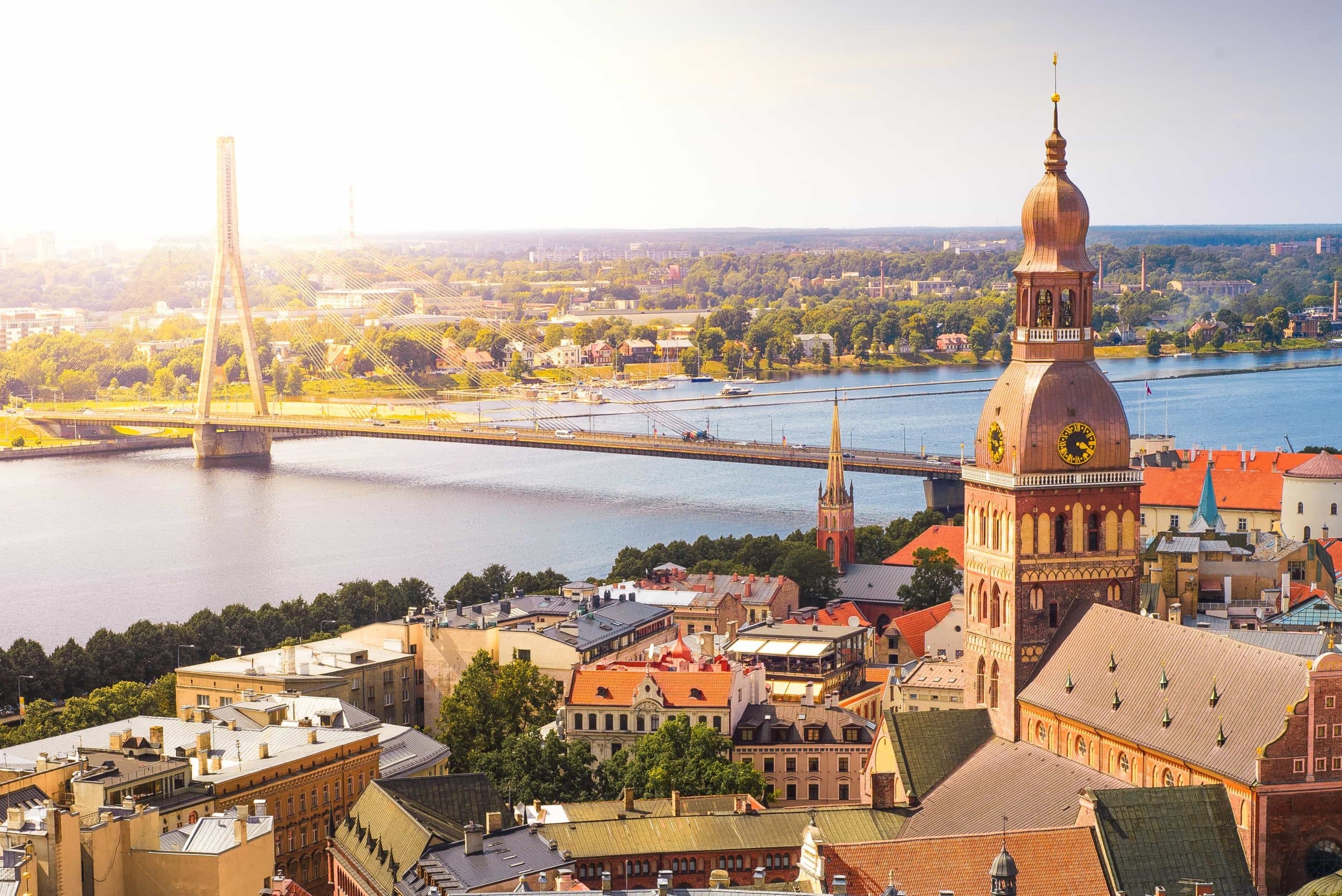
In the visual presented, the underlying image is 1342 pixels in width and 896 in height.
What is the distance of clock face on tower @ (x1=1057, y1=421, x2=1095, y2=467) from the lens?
1972 cm

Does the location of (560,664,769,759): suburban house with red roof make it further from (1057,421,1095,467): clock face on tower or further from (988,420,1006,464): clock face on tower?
(1057,421,1095,467): clock face on tower

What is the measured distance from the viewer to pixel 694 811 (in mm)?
22500

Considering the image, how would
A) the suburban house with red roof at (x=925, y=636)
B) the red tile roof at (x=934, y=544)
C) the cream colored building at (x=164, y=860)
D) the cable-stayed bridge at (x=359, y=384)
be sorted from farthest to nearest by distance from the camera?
the cable-stayed bridge at (x=359, y=384) < the red tile roof at (x=934, y=544) < the suburban house with red roof at (x=925, y=636) < the cream colored building at (x=164, y=860)

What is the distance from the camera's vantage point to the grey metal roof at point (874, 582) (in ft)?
138

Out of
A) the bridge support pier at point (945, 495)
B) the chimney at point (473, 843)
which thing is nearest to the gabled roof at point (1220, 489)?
the bridge support pier at point (945, 495)

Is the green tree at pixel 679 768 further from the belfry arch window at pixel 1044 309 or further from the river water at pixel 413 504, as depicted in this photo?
the river water at pixel 413 504

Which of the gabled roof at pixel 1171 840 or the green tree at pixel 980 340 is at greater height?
the gabled roof at pixel 1171 840

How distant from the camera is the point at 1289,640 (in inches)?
988

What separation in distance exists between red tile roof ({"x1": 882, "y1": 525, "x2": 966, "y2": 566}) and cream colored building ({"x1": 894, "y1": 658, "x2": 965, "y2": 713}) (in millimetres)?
12930

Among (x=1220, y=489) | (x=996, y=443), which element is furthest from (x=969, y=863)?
(x=1220, y=489)

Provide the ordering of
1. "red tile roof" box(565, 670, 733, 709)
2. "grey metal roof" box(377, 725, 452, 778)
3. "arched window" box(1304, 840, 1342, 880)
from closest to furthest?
"arched window" box(1304, 840, 1342, 880) < "grey metal roof" box(377, 725, 452, 778) < "red tile roof" box(565, 670, 733, 709)

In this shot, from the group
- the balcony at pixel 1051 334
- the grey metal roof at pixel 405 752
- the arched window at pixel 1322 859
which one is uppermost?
the balcony at pixel 1051 334

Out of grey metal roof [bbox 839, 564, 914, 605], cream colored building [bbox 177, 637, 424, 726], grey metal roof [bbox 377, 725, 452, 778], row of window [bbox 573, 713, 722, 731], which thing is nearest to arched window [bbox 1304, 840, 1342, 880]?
grey metal roof [bbox 377, 725, 452, 778]

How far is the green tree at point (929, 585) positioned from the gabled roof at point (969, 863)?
79.1 ft
